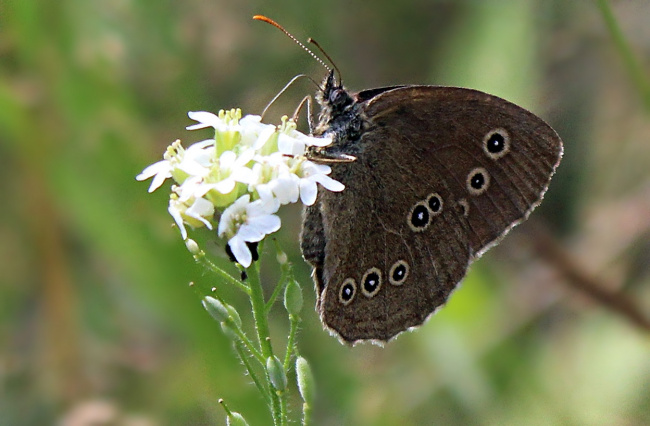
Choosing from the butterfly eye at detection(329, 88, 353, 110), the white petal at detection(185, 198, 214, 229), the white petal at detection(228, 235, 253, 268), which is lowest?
the white petal at detection(228, 235, 253, 268)

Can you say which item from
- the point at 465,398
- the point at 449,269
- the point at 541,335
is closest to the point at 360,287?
the point at 449,269

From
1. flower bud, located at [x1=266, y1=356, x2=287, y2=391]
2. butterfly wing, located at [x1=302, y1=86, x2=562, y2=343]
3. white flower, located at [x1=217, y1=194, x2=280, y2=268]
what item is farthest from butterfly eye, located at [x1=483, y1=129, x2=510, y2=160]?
flower bud, located at [x1=266, y1=356, x2=287, y2=391]

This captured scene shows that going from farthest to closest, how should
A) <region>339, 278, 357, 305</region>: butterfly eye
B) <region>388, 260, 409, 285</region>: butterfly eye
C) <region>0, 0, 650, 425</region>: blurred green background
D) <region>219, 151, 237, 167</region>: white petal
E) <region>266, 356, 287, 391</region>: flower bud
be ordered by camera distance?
<region>0, 0, 650, 425</region>: blurred green background
<region>388, 260, 409, 285</region>: butterfly eye
<region>339, 278, 357, 305</region>: butterfly eye
<region>219, 151, 237, 167</region>: white petal
<region>266, 356, 287, 391</region>: flower bud

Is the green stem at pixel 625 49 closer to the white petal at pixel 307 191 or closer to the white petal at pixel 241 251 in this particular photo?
the white petal at pixel 307 191

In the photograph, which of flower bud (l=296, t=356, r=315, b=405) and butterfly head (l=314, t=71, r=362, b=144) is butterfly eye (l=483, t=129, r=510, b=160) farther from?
flower bud (l=296, t=356, r=315, b=405)

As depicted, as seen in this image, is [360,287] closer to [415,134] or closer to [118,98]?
[415,134]

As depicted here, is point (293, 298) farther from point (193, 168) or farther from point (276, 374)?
point (193, 168)
